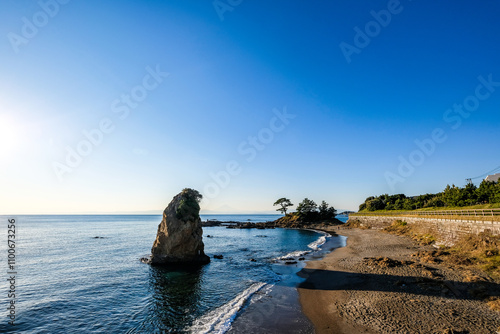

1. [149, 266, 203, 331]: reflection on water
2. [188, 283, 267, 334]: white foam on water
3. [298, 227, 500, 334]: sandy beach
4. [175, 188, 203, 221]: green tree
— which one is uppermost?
[175, 188, 203, 221]: green tree

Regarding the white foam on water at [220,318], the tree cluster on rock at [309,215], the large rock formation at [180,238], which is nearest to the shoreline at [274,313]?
the white foam on water at [220,318]

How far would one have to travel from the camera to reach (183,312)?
1800 centimetres

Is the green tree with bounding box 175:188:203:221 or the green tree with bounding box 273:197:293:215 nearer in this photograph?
the green tree with bounding box 175:188:203:221

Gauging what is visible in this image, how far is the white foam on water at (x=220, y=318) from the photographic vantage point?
49.8ft

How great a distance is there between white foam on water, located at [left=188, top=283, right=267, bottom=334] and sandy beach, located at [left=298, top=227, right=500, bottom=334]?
5460mm

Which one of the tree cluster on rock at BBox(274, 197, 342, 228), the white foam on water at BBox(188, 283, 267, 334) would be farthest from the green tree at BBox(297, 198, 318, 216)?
the white foam on water at BBox(188, 283, 267, 334)

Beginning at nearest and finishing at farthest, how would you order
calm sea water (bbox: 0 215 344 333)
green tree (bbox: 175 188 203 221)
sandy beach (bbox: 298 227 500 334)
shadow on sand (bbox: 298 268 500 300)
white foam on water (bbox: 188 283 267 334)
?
sandy beach (bbox: 298 227 500 334), white foam on water (bbox: 188 283 267 334), calm sea water (bbox: 0 215 344 333), shadow on sand (bbox: 298 268 500 300), green tree (bbox: 175 188 203 221)

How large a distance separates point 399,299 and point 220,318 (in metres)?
14.0

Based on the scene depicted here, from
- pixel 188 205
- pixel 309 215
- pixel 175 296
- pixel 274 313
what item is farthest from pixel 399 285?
pixel 309 215

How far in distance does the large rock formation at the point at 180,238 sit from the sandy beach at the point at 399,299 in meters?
16.8

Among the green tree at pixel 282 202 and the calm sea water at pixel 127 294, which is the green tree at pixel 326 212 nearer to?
the green tree at pixel 282 202

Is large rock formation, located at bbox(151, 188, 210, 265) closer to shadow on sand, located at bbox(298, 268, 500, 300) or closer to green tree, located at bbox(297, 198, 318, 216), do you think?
shadow on sand, located at bbox(298, 268, 500, 300)

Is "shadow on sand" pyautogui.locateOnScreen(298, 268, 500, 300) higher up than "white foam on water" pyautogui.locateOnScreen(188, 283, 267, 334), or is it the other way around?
"shadow on sand" pyautogui.locateOnScreen(298, 268, 500, 300)

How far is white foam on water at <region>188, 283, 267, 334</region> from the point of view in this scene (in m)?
15.2
